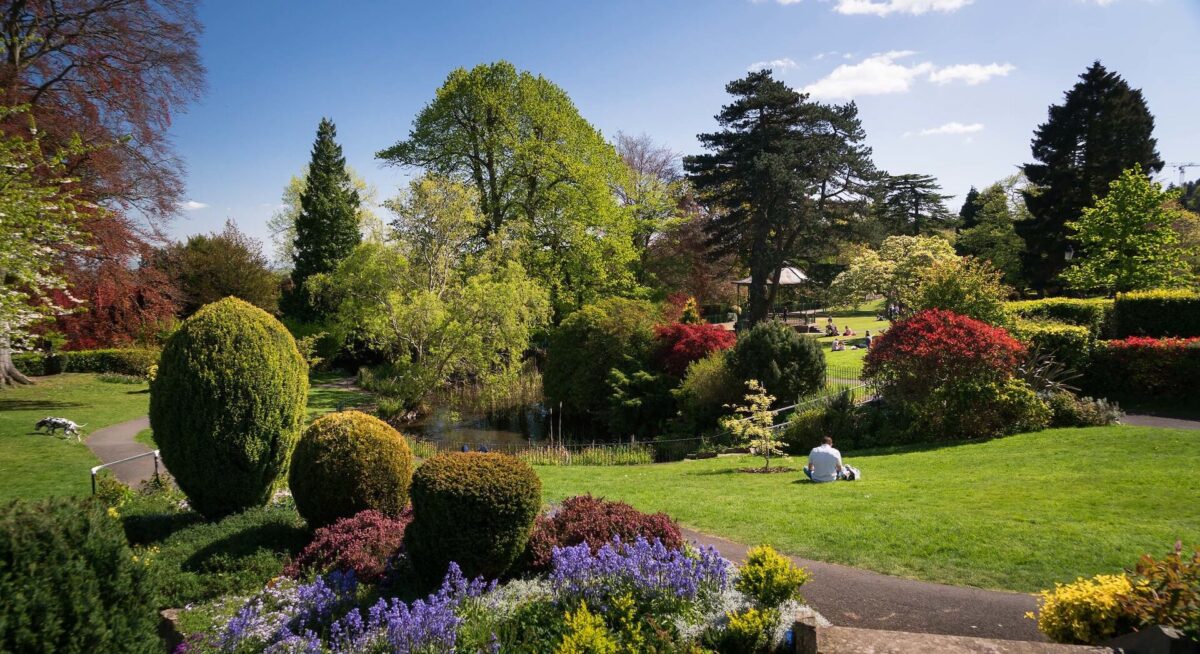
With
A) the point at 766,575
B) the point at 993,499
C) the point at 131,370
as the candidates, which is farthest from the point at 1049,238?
the point at 131,370

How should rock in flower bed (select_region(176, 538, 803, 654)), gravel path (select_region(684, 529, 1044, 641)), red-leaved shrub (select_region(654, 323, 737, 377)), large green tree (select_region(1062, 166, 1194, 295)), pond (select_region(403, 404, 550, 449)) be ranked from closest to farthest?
rock in flower bed (select_region(176, 538, 803, 654)), gravel path (select_region(684, 529, 1044, 641)), pond (select_region(403, 404, 550, 449)), red-leaved shrub (select_region(654, 323, 737, 377)), large green tree (select_region(1062, 166, 1194, 295))

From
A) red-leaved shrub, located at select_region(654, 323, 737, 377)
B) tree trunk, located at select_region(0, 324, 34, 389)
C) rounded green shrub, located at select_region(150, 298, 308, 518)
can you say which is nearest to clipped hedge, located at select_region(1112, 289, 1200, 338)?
red-leaved shrub, located at select_region(654, 323, 737, 377)

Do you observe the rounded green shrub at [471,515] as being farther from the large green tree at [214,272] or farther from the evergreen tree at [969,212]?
the evergreen tree at [969,212]

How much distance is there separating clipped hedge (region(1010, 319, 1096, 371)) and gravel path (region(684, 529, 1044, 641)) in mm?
13559

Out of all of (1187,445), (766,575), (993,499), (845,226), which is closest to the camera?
(766,575)

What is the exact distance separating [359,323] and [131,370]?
1184 cm

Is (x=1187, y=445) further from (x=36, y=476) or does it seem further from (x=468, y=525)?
(x=36, y=476)

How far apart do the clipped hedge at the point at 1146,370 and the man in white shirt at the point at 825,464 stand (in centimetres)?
1115

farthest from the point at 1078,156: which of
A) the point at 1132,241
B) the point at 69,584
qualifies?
the point at 69,584

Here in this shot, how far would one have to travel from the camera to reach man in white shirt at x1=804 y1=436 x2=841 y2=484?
1123 cm

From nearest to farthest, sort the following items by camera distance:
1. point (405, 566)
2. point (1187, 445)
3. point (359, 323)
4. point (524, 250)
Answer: point (405, 566)
point (1187, 445)
point (359, 323)
point (524, 250)

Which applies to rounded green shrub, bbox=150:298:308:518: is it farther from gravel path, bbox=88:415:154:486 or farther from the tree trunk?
the tree trunk

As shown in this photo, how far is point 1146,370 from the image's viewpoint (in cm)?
1594

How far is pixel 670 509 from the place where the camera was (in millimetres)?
9641
